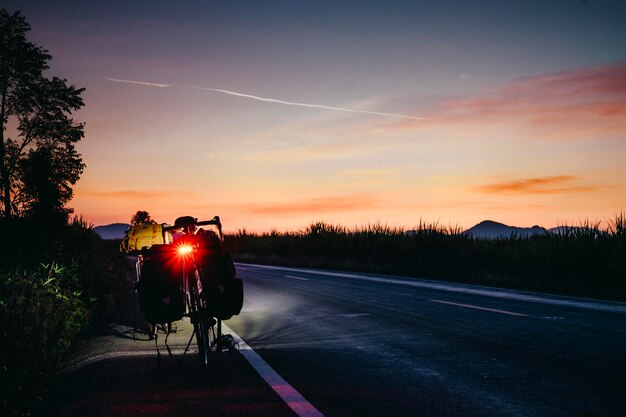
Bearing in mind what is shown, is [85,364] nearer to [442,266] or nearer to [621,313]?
[621,313]

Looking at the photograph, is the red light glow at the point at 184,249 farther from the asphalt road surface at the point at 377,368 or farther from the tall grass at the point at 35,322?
the tall grass at the point at 35,322

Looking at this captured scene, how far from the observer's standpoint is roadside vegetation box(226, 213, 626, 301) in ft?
56.9

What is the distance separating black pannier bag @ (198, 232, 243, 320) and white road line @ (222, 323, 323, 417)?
0.80m

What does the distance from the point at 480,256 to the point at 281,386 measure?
1967cm

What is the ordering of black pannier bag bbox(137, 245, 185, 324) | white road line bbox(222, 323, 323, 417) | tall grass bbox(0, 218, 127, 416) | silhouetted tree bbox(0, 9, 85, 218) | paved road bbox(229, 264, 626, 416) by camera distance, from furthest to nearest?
1. silhouetted tree bbox(0, 9, 85, 218)
2. black pannier bag bbox(137, 245, 185, 324)
3. tall grass bbox(0, 218, 127, 416)
4. paved road bbox(229, 264, 626, 416)
5. white road line bbox(222, 323, 323, 417)

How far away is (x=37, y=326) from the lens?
23.4 ft

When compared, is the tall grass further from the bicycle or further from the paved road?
the paved road

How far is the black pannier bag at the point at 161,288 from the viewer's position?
260 inches

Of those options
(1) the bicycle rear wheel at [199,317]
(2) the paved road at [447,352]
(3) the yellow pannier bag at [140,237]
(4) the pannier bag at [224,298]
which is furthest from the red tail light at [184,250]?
(3) the yellow pannier bag at [140,237]

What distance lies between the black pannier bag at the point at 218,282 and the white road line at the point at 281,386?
2.62 ft

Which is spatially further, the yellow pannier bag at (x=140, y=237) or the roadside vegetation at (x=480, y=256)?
the roadside vegetation at (x=480, y=256)

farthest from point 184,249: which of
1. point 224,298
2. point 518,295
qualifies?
point 518,295

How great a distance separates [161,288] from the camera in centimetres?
666

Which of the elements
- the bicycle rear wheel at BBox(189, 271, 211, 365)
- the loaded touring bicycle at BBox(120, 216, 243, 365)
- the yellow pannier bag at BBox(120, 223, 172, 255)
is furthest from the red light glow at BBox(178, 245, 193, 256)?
the yellow pannier bag at BBox(120, 223, 172, 255)
